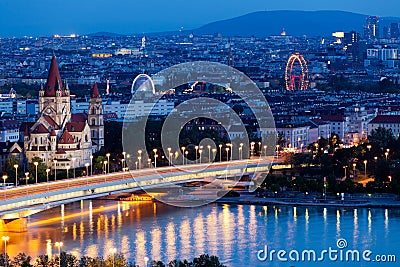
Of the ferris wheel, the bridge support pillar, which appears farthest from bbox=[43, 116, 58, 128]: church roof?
the ferris wheel

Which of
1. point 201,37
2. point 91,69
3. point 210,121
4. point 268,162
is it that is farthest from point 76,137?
point 201,37

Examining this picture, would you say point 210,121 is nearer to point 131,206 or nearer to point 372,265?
point 131,206

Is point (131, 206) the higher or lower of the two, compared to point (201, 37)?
lower

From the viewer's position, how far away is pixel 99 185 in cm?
1616

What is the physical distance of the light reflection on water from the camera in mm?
13961

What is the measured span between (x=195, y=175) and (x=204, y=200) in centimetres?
34

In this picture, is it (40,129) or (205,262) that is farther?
(40,129)

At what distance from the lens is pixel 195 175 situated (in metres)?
17.9

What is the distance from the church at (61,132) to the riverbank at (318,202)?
3018 mm

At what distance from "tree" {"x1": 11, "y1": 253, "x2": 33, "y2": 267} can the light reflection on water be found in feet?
2.72

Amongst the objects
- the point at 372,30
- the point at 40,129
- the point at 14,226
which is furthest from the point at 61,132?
the point at 372,30

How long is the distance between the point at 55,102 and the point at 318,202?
212 inches

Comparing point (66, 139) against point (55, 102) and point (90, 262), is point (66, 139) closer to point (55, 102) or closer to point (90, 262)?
point (55, 102)

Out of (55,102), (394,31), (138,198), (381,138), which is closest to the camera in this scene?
(138,198)
